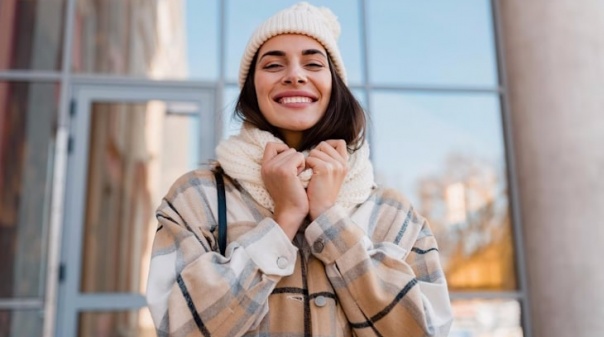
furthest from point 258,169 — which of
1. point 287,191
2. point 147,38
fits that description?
point 147,38

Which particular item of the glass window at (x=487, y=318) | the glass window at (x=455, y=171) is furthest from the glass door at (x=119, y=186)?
the glass window at (x=487, y=318)

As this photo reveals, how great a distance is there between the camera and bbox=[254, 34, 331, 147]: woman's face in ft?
5.45

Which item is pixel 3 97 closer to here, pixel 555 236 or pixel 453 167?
pixel 453 167

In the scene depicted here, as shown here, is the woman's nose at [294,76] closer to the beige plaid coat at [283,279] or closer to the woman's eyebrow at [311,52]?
the woman's eyebrow at [311,52]

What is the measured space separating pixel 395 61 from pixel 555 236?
2.13m

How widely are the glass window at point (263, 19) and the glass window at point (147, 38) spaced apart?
149mm

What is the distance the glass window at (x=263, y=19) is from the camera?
5816 mm

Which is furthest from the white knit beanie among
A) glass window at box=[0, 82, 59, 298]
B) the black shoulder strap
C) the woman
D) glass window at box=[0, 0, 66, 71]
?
glass window at box=[0, 0, 66, 71]

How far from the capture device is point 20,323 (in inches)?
199

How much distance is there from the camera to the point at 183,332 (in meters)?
1.35

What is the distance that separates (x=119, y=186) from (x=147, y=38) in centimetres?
148

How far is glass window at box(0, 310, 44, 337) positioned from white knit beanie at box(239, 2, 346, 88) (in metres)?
4.01

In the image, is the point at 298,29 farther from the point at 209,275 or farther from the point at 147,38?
the point at 147,38

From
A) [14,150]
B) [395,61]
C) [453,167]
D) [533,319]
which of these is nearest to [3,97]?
[14,150]
